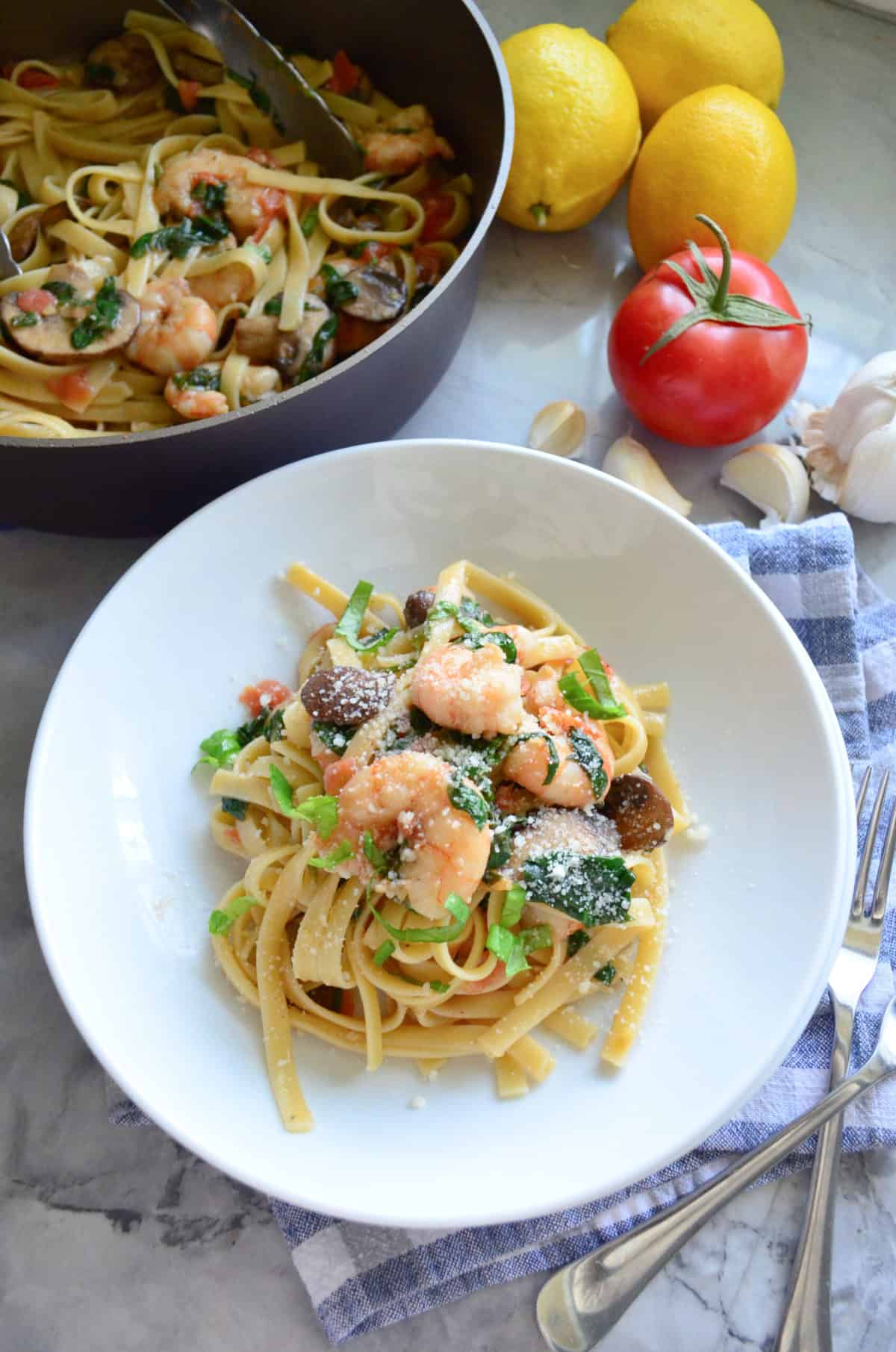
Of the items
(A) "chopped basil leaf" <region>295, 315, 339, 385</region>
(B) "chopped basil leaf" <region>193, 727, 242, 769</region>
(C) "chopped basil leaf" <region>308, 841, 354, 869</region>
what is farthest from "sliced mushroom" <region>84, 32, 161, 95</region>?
(C) "chopped basil leaf" <region>308, 841, 354, 869</region>

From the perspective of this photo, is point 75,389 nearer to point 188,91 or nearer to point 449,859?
point 188,91

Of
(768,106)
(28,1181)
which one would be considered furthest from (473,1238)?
(768,106)

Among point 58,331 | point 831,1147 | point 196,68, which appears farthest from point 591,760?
point 196,68

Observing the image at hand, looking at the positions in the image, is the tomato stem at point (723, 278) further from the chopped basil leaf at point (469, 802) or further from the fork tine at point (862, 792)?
the chopped basil leaf at point (469, 802)

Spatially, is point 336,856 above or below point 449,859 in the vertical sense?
below

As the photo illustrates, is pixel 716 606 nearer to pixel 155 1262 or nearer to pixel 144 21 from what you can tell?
pixel 155 1262

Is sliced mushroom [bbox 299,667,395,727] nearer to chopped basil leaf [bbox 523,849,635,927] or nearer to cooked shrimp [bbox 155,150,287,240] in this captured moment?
chopped basil leaf [bbox 523,849,635,927]

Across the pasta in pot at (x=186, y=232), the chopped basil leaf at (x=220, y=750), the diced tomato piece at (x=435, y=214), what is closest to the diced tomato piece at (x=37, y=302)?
the pasta in pot at (x=186, y=232)
